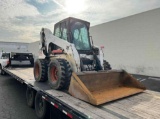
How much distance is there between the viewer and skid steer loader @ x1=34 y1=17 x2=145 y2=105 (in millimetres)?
3725

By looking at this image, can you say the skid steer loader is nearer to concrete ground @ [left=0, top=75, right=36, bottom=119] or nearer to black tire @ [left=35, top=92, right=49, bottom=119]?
black tire @ [left=35, top=92, right=49, bottom=119]

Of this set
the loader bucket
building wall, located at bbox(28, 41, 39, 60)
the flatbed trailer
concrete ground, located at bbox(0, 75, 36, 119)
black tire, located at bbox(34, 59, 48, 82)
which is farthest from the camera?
building wall, located at bbox(28, 41, 39, 60)

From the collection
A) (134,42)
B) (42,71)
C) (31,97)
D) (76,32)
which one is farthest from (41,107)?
(134,42)

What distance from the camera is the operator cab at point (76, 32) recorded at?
521 centimetres

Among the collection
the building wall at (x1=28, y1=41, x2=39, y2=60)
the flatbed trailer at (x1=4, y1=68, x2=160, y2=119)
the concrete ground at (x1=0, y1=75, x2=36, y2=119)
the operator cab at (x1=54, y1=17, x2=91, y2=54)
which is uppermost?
the building wall at (x1=28, y1=41, x2=39, y2=60)

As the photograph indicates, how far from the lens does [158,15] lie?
36.3 ft

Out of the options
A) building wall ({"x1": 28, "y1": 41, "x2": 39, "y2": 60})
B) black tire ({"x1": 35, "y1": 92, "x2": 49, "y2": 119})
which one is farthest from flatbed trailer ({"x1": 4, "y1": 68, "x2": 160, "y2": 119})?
building wall ({"x1": 28, "y1": 41, "x2": 39, "y2": 60})

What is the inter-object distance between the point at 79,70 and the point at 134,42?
31.1ft

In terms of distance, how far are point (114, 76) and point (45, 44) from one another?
2860mm

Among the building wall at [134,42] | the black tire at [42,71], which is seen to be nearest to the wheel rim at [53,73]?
the black tire at [42,71]

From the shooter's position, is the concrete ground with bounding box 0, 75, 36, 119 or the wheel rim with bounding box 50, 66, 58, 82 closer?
the concrete ground with bounding box 0, 75, 36, 119

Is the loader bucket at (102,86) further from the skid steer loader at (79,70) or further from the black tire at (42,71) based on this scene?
the black tire at (42,71)

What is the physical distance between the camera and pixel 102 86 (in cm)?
435

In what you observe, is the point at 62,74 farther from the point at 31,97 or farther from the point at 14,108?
the point at 14,108
